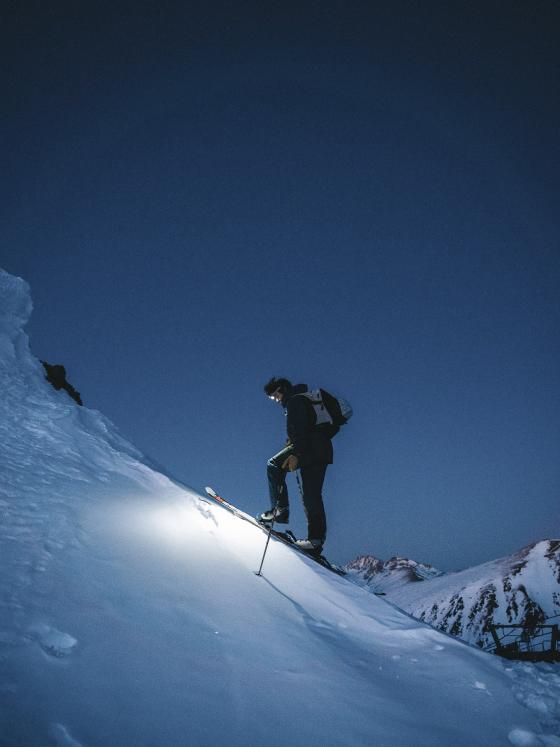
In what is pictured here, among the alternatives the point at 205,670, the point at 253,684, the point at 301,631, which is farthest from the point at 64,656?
the point at 301,631

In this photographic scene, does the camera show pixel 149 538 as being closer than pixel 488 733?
No

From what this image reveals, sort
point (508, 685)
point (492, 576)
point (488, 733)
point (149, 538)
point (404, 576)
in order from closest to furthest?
1. point (488, 733)
2. point (508, 685)
3. point (149, 538)
4. point (492, 576)
5. point (404, 576)

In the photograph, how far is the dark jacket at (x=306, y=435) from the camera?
5707 millimetres

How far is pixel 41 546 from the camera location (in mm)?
2334

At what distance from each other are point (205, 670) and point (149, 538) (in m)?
1.38

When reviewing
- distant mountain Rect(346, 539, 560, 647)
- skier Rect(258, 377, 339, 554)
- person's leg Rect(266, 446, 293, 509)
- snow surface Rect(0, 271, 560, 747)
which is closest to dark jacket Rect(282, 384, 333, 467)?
skier Rect(258, 377, 339, 554)

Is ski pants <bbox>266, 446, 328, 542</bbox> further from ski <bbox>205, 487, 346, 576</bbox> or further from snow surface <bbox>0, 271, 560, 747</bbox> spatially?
snow surface <bbox>0, 271, 560, 747</bbox>

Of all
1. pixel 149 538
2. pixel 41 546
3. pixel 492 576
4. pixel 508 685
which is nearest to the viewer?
pixel 41 546

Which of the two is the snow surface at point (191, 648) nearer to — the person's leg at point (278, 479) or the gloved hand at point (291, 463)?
the gloved hand at point (291, 463)

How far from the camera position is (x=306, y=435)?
576 centimetres

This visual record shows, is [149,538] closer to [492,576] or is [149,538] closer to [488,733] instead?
[488,733]

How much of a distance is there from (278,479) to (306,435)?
108 centimetres

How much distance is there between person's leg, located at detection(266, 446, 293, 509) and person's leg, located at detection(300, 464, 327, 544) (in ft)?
2.07

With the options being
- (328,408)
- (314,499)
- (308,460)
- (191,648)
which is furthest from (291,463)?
(191,648)
